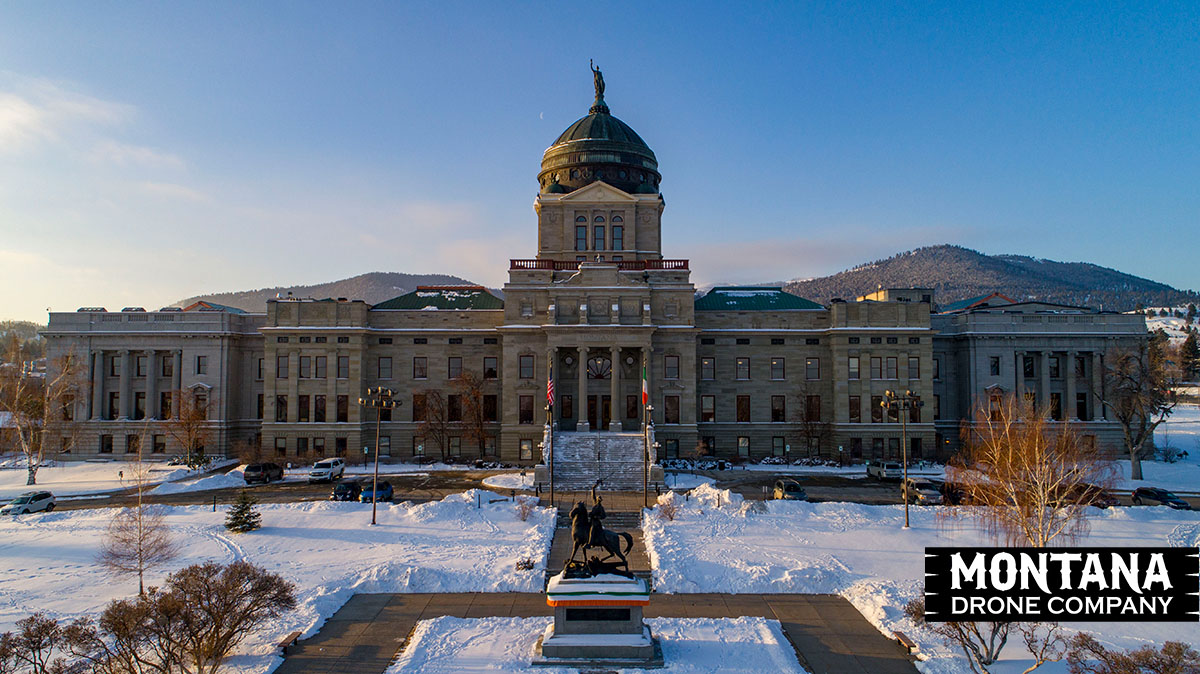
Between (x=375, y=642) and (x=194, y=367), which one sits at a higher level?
(x=194, y=367)

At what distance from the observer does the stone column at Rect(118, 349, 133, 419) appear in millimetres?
57844

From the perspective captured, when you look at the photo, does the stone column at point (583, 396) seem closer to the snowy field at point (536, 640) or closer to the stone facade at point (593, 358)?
the stone facade at point (593, 358)

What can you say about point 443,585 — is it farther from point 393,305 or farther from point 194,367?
point 194,367

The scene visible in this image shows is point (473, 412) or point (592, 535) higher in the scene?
point (473, 412)

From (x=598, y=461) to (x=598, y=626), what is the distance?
92.4 ft

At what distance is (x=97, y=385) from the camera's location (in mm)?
58094

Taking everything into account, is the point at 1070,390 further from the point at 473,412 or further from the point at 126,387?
the point at 126,387

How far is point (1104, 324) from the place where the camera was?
57.3m

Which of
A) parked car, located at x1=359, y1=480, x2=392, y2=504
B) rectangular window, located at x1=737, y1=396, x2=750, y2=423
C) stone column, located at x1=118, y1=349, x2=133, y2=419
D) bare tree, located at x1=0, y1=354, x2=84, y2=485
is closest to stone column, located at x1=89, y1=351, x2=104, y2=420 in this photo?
bare tree, located at x1=0, y1=354, x2=84, y2=485

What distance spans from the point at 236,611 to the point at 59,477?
4389cm

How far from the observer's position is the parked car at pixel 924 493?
3700 cm

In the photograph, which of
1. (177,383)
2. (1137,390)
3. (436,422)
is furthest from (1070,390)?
(177,383)

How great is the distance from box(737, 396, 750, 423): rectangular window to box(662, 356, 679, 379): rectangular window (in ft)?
21.9

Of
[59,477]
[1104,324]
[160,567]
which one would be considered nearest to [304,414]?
[59,477]
